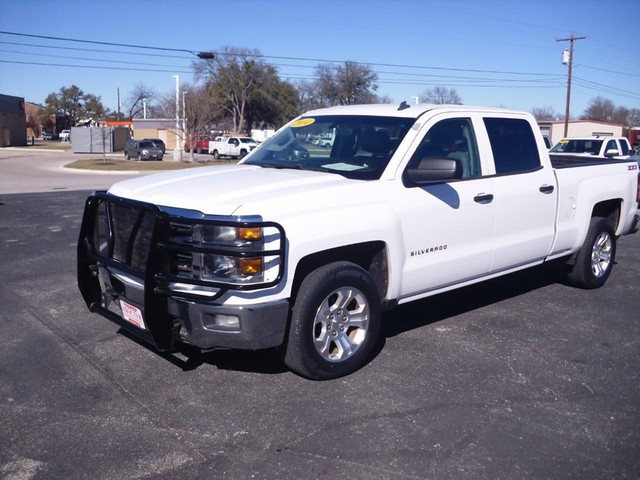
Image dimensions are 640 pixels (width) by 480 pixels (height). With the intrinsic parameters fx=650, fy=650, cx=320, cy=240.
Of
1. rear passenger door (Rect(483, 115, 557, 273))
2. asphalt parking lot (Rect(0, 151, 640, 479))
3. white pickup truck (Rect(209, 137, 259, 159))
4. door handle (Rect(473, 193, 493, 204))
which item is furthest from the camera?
white pickup truck (Rect(209, 137, 259, 159))

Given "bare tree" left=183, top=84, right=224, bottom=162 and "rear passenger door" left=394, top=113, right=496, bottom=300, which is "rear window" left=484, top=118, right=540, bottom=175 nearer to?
"rear passenger door" left=394, top=113, right=496, bottom=300

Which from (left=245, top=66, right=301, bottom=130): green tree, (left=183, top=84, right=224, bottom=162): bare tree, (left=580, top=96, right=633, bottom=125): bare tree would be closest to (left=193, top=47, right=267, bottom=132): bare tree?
(left=245, top=66, right=301, bottom=130): green tree

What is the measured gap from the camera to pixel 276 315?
13.7 ft

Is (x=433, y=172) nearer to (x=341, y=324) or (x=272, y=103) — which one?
(x=341, y=324)

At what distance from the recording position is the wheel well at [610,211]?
Result: 24.9ft

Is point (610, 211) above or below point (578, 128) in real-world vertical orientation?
below

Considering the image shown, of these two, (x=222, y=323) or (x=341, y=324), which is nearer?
(x=222, y=323)

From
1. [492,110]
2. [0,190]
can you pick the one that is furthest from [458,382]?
[0,190]

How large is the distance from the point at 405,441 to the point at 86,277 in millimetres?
2740

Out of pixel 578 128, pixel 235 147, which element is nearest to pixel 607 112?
pixel 578 128

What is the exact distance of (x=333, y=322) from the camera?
15.3 ft

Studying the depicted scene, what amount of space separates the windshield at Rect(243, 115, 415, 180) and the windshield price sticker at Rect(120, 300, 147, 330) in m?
1.78

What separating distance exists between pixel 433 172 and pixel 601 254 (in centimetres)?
355

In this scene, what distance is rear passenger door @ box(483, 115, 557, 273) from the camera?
5.83 m
